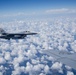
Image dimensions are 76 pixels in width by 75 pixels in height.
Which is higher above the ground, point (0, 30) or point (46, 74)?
point (0, 30)

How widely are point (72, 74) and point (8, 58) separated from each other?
7959 cm

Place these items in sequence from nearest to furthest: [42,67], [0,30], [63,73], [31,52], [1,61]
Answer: [0,30] → [63,73] → [42,67] → [1,61] → [31,52]

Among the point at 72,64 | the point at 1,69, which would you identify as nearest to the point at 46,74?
the point at 1,69

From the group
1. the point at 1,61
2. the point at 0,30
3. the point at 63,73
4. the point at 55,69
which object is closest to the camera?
the point at 0,30

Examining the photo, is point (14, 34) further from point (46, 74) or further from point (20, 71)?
point (20, 71)

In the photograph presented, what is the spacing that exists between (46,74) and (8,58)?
206ft

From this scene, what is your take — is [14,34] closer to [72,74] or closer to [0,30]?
[0,30]

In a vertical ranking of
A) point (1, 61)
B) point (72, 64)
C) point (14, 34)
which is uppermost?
point (14, 34)

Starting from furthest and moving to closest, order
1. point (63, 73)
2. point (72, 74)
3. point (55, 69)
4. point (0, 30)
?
point (55, 69) → point (63, 73) → point (72, 74) → point (0, 30)

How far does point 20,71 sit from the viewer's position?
9788 centimetres

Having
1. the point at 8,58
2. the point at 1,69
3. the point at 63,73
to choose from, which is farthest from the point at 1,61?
the point at 63,73

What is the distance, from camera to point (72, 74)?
3054 inches

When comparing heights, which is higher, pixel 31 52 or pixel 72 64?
pixel 72 64

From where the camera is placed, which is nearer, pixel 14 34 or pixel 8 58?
pixel 14 34
